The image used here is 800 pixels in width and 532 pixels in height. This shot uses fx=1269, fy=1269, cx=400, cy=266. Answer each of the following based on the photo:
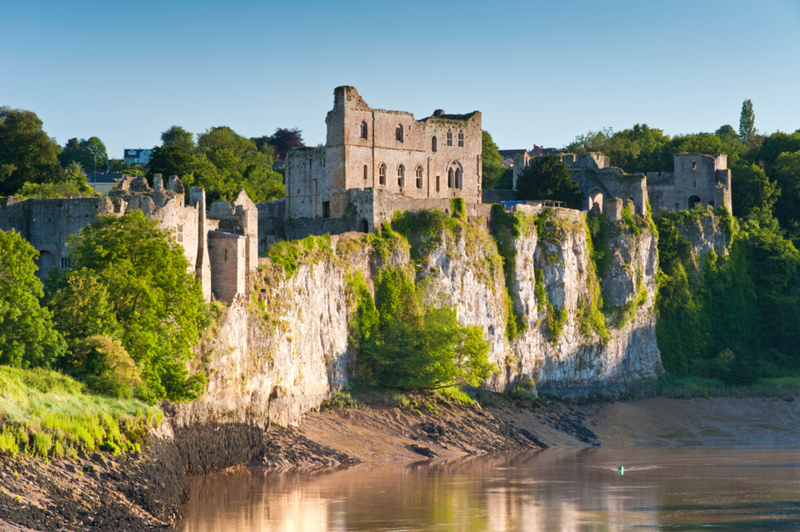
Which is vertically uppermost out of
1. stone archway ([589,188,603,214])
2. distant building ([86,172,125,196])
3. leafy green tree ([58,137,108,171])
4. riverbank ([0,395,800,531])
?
leafy green tree ([58,137,108,171])

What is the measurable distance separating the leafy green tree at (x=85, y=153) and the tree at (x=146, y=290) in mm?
78035

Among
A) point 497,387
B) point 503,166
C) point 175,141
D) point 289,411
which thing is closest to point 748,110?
point 503,166

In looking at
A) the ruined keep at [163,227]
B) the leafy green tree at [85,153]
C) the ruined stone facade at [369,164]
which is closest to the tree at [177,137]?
the leafy green tree at [85,153]

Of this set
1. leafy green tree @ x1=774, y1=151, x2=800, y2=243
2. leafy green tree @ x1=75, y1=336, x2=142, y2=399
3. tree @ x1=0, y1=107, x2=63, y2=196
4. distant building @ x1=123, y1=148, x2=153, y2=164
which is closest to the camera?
leafy green tree @ x1=75, y1=336, x2=142, y2=399

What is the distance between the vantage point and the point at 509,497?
5372 centimetres

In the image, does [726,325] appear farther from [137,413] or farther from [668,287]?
[137,413]

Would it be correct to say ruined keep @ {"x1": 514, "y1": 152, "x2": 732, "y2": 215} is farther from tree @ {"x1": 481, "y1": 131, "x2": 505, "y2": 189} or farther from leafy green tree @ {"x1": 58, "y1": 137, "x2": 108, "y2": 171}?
leafy green tree @ {"x1": 58, "y1": 137, "x2": 108, "y2": 171}

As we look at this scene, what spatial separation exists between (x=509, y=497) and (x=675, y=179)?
50.5m

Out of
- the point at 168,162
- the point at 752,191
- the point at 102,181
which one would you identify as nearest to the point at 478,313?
the point at 168,162

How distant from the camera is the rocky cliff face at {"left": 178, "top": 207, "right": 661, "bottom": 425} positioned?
61250mm

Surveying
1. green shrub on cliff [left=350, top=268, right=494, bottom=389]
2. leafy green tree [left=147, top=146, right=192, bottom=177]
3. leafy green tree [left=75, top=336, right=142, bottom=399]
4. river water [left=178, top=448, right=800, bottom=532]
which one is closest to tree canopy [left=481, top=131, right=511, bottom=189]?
leafy green tree [left=147, top=146, right=192, bottom=177]

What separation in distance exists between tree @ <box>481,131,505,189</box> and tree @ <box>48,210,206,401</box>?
57.2m

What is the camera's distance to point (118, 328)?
5084 centimetres

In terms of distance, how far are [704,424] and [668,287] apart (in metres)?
14.3
